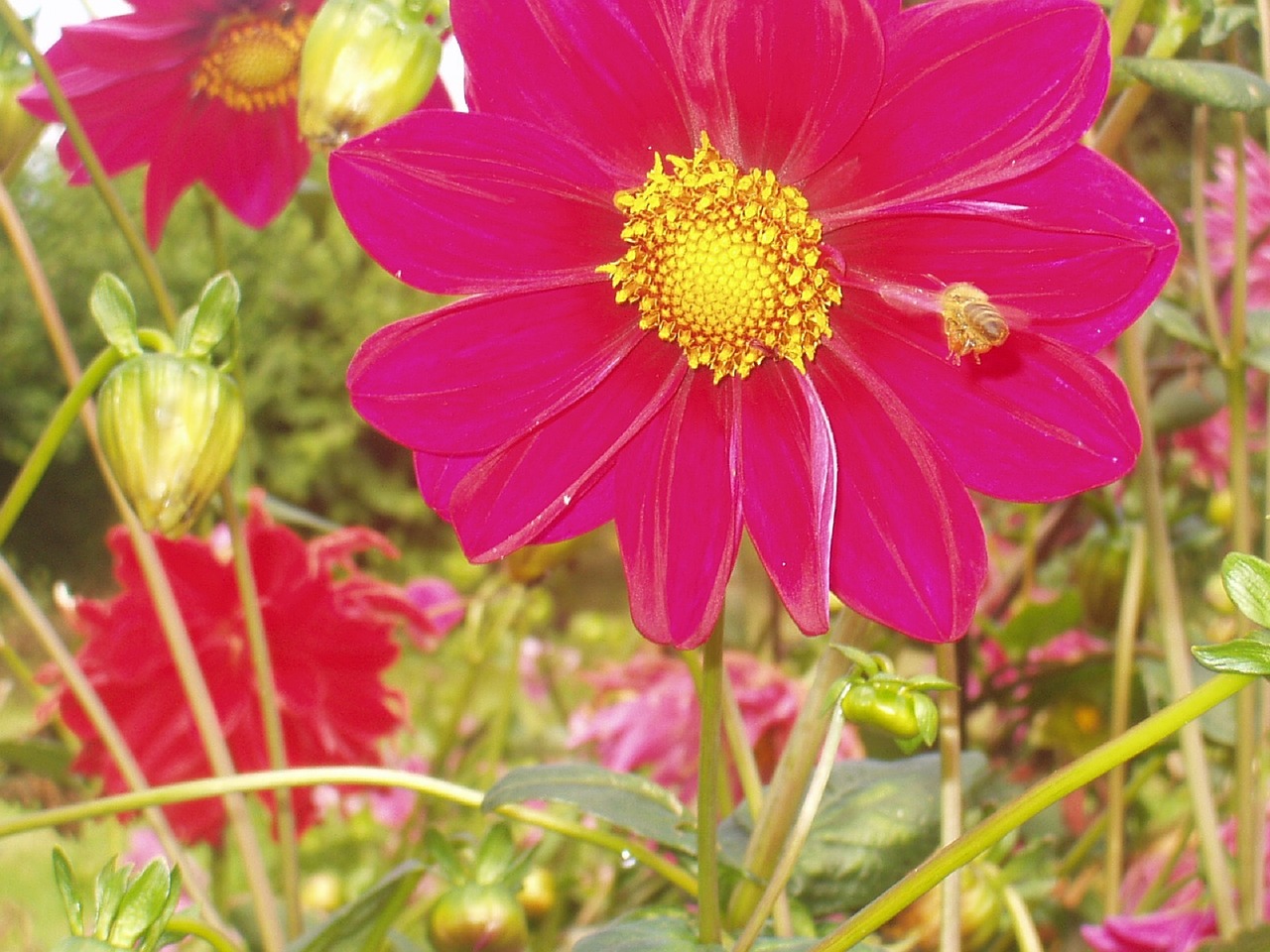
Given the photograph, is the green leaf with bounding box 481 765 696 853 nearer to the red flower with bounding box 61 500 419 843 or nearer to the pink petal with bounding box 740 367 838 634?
the pink petal with bounding box 740 367 838 634

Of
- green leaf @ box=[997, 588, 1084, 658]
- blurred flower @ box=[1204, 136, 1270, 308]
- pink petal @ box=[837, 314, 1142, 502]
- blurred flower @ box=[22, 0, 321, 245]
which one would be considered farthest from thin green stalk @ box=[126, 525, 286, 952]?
blurred flower @ box=[1204, 136, 1270, 308]

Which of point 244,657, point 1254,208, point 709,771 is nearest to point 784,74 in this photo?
point 709,771

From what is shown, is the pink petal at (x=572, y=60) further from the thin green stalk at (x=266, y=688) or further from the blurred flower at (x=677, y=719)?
the blurred flower at (x=677, y=719)

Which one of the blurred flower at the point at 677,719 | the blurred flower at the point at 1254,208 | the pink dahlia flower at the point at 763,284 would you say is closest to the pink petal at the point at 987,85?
the pink dahlia flower at the point at 763,284

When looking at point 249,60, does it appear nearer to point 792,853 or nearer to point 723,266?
point 723,266

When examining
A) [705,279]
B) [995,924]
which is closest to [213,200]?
[705,279]

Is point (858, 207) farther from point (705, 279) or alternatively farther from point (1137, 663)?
point (1137, 663)

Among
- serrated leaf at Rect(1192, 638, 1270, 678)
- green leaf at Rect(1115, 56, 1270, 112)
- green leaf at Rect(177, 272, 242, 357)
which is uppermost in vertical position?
green leaf at Rect(1115, 56, 1270, 112)
